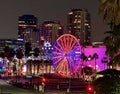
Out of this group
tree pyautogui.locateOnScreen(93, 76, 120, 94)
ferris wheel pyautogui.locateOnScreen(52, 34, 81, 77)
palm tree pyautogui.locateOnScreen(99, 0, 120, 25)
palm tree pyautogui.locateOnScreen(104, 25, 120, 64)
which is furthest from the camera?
ferris wheel pyautogui.locateOnScreen(52, 34, 81, 77)

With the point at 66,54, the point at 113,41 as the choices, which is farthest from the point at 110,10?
the point at 66,54

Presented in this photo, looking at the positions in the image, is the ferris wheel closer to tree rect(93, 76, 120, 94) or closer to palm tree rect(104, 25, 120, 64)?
palm tree rect(104, 25, 120, 64)

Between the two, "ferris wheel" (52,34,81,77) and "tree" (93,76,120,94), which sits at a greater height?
"ferris wheel" (52,34,81,77)

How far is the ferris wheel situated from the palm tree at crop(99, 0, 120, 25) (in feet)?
201

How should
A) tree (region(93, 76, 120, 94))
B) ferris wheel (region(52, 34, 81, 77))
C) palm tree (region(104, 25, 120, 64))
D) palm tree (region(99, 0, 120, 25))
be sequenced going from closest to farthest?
1. palm tree (region(99, 0, 120, 25))
2. tree (region(93, 76, 120, 94))
3. palm tree (region(104, 25, 120, 64))
4. ferris wheel (region(52, 34, 81, 77))

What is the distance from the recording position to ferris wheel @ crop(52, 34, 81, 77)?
325 feet

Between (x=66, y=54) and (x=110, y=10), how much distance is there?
63.3m

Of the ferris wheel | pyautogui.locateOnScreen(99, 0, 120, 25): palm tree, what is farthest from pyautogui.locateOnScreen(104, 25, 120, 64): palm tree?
the ferris wheel

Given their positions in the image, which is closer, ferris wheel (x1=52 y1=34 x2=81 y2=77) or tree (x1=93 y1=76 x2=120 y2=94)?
tree (x1=93 y1=76 x2=120 y2=94)

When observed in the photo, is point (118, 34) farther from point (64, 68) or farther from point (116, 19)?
point (64, 68)

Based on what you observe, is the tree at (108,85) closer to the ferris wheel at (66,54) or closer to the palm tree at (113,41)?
the palm tree at (113,41)

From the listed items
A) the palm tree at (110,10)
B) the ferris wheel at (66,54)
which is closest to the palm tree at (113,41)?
the palm tree at (110,10)

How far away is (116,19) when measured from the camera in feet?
116

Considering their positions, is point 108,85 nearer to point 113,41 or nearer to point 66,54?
point 113,41
